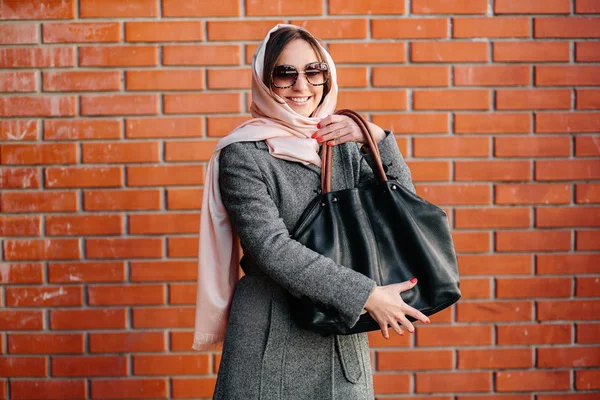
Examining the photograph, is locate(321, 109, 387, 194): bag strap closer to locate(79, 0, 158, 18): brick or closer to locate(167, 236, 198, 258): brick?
locate(167, 236, 198, 258): brick

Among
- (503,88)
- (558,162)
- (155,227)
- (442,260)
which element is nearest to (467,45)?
(503,88)

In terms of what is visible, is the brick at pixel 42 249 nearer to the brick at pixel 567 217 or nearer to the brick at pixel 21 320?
the brick at pixel 21 320

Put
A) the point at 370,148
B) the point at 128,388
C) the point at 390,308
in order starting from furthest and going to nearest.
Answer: the point at 128,388, the point at 370,148, the point at 390,308

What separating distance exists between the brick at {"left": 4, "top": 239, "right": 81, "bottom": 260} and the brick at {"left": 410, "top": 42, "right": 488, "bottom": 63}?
163 centimetres

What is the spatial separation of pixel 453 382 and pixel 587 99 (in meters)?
1.32

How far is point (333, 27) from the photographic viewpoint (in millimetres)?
2611

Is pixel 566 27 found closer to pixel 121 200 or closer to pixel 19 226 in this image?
pixel 121 200

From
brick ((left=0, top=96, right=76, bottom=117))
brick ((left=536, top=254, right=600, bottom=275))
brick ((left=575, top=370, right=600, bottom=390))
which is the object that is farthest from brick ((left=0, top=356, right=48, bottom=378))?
brick ((left=575, top=370, right=600, bottom=390))

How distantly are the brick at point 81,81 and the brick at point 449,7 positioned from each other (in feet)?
4.20

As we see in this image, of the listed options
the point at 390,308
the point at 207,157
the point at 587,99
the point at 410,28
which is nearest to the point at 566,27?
the point at 587,99

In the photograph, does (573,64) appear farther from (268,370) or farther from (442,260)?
(268,370)

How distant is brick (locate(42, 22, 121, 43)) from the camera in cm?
261

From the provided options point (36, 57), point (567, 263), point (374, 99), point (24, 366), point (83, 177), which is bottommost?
point (24, 366)

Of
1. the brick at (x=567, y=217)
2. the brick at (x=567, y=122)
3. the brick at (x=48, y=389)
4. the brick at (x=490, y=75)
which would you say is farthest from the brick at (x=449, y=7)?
the brick at (x=48, y=389)
